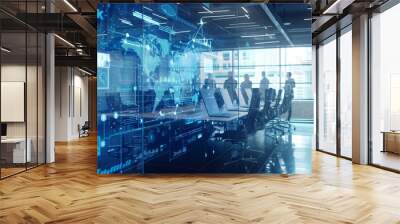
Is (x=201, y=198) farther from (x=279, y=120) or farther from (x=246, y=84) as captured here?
(x=246, y=84)

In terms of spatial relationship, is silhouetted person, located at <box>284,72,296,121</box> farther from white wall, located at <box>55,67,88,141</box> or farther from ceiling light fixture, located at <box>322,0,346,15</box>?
white wall, located at <box>55,67,88,141</box>

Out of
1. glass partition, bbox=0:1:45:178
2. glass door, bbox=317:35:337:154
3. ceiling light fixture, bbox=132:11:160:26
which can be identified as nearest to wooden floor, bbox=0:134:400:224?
glass partition, bbox=0:1:45:178

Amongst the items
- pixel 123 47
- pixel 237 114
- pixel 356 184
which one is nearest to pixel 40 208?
pixel 123 47

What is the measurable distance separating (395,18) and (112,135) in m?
6.27

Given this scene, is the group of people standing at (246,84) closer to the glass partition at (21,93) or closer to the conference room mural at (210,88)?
the conference room mural at (210,88)

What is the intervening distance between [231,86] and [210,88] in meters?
0.42

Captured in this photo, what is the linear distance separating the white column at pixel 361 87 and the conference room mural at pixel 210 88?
6.71 ft

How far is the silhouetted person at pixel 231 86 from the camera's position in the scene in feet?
22.2

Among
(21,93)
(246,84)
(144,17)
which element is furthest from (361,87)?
(21,93)

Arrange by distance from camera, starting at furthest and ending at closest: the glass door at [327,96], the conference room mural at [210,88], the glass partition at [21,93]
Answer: the glass door at [327,96], the glass partition at [21,93], the conference room mural at [210,88]

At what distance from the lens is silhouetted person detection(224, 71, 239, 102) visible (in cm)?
677

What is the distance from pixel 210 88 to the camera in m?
6.77

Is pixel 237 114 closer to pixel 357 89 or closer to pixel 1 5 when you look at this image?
pixel 357 89

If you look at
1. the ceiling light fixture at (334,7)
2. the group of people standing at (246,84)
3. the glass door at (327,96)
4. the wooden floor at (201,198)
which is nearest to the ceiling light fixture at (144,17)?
the group of people standing at (246,84)
